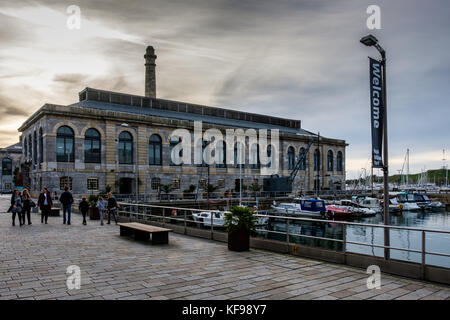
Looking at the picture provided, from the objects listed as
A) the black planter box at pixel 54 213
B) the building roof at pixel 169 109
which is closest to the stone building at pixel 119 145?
the building roof at pixel 169 109

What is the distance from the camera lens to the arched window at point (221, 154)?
58000 millimetres

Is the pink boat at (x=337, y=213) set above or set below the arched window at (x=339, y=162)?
below

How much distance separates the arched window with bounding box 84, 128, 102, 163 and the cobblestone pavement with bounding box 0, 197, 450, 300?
34.0 m

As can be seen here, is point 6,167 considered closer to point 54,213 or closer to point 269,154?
point 269,154

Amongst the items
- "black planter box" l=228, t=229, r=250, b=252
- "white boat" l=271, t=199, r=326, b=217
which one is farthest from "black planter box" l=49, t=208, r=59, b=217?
"white boat" l=271, t=199, r=326, b=217

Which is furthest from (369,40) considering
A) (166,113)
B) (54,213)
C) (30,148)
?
(30,148)

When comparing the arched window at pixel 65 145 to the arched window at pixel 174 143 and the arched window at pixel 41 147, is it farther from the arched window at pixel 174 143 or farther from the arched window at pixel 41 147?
the arched window at pixel 174 143

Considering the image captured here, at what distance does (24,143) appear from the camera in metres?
55.5

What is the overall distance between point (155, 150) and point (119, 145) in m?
5.27

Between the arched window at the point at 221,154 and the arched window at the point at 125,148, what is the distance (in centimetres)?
1473

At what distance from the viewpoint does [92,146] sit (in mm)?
45688

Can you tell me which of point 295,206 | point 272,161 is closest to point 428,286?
point 295,206

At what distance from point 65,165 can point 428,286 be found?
4298 cm

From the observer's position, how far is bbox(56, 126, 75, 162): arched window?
43188 mm
